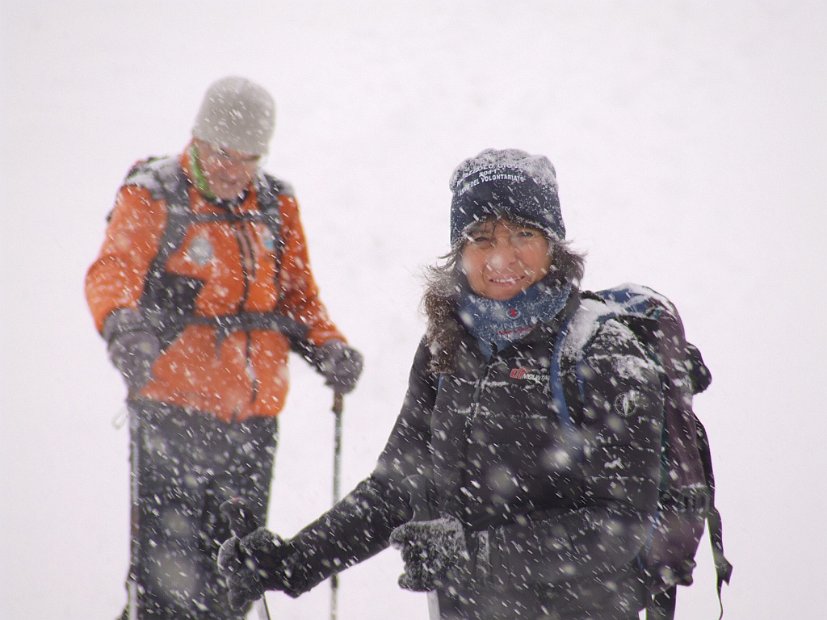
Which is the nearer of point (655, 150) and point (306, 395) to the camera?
point (306, 395)

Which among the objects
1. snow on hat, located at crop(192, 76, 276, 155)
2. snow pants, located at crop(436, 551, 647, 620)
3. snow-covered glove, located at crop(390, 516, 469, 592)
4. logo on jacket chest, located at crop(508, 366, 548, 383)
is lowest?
snow pants, located at crop(436, 551, 647, 620)

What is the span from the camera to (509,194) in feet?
7.18

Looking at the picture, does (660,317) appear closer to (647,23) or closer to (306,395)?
(306,395)

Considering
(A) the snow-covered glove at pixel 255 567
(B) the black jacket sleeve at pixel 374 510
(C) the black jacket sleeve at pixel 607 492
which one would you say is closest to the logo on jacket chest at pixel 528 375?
(C) the black jacket sleeve at pixel 607 492

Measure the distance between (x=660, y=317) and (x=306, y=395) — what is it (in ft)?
20.6

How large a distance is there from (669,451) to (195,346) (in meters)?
2.37

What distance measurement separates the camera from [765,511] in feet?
18.2

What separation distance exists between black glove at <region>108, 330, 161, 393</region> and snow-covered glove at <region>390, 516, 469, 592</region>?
6.48 ft

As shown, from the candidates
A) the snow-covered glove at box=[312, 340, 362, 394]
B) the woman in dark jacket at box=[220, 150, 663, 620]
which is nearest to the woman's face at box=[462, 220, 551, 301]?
the woman in dark jacket at box=[220, 150, 663, 620]

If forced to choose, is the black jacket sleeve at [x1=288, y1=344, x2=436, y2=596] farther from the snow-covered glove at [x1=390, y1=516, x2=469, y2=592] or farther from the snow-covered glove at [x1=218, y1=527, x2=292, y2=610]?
the snow-covered glove at [x1=390, y1=516, x2=469, y2=592]

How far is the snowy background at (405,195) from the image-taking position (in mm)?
5547

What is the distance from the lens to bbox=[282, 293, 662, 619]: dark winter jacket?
1897mm

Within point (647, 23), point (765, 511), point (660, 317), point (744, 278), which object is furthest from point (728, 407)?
point (647, 23)

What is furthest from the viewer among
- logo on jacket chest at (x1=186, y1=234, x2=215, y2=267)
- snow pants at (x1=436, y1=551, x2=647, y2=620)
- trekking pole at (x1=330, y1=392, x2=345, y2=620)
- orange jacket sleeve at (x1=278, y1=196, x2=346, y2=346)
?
orange jacket sleeve at (x1=278, y1=196, x2=346, y2=346)
